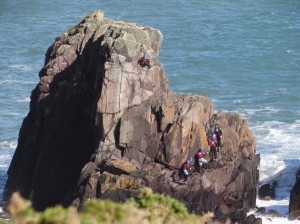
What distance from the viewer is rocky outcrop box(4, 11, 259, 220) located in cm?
5200

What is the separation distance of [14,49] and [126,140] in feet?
178

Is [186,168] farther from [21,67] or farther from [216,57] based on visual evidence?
[216,57]

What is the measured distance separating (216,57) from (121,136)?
1910 inches

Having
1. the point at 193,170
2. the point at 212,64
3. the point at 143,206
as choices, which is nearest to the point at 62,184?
the point at 193,170

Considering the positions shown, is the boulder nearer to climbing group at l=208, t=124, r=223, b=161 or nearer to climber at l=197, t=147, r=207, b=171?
climbing group at l=208, t=124, r=223, b=161

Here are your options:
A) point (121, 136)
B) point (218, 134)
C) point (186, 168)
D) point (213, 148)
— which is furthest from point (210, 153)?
point (121, 136)

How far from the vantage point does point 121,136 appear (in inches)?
2082

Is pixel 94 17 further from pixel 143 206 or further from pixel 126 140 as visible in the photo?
pixel 143 206

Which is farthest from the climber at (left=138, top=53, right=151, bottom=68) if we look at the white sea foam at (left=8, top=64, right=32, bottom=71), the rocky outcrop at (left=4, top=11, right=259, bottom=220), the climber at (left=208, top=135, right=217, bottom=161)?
the white sea foam at (left=8, top=64, right=32, bottom=71)

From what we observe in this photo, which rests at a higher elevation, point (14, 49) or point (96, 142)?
point (96, 142)

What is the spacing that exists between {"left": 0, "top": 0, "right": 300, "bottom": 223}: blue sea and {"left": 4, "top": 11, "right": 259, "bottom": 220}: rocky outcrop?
489 centimetres

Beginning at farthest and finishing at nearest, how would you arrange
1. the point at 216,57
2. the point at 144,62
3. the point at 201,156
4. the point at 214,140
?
1. the point at 216,57
2. the point at 144,62
3. the point at 214,140
4. the point at 201,156

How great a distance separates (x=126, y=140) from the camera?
174ft

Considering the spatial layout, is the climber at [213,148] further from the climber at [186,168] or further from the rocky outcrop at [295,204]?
the rocky outcrop at [295,204]
